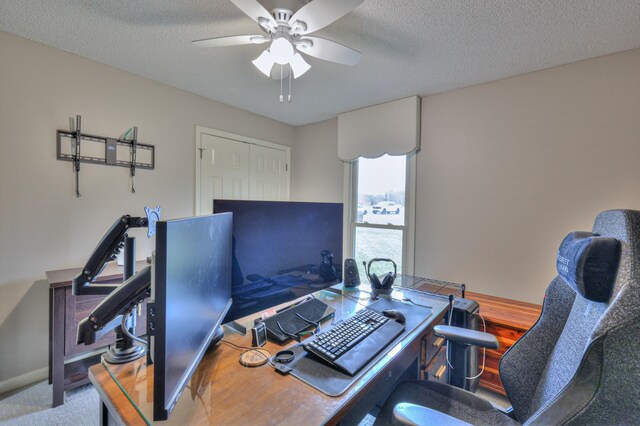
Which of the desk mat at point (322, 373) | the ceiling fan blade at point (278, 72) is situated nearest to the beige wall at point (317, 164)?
the ceiling fan blade at point (278, 72)

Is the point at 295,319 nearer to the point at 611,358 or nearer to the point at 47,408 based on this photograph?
the point at 611,358

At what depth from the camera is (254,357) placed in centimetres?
98

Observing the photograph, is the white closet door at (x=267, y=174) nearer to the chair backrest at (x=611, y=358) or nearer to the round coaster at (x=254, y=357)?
the round coaster at (x=254, y=357)

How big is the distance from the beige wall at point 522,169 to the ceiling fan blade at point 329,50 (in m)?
1.42

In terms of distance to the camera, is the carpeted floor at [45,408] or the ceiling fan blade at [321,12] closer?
the ceiling fan blade at [321,12]

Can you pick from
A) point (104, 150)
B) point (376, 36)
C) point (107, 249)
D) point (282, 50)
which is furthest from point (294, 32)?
point (104, 150)

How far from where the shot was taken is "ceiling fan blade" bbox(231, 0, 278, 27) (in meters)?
1.29

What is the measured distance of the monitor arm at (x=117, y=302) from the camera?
0.87 m

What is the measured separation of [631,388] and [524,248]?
6.63 ft

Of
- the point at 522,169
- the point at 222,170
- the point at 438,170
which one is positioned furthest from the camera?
the point at 222,170

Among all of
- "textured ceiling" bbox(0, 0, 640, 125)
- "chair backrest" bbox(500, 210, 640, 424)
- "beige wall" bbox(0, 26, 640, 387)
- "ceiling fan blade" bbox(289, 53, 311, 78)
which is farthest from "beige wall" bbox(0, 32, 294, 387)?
"chair backrest" bbox(500, 210, 640, 424)

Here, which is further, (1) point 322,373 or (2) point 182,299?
(1) point 322,373

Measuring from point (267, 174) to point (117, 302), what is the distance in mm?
2936

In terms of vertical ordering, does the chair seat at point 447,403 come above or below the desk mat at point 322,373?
below
